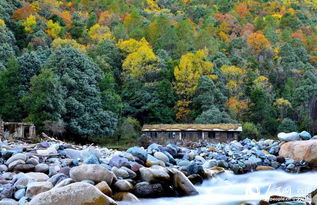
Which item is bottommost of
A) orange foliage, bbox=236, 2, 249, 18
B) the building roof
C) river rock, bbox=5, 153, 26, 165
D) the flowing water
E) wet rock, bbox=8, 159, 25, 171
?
the flowing water

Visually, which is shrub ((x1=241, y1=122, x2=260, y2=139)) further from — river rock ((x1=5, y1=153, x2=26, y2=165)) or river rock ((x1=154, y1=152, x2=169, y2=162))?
river rock ((x1=5, y1=153, x2=26, y2=165))

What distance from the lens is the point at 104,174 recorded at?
8539mm

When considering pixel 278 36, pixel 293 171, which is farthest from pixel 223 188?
pixel 278 36

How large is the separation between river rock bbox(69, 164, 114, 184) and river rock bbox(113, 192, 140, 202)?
0.30 meters

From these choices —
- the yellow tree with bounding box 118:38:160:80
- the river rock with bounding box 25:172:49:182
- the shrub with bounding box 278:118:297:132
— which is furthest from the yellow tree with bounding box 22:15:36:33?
the river rock with bounding box 25:172:49:182

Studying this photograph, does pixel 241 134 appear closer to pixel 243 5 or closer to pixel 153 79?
pixel 153 79

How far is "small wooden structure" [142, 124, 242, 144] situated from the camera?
35875 mm

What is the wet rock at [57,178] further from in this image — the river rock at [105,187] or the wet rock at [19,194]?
the river rock at [105,187]

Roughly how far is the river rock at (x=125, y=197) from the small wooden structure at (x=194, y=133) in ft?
87.5

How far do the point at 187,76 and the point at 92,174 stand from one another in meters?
37.9

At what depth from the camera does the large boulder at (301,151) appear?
12.6 m

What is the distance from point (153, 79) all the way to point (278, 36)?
31.9 m

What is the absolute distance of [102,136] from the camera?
3812cm

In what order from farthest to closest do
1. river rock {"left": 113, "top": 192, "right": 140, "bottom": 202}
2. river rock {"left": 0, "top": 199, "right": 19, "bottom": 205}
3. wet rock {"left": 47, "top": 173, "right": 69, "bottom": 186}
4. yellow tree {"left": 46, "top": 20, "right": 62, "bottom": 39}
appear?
yellow tree {"left": 46, "top": 20, "right": 62, "bottom": 39}, wet rock {"left": 47, "top": 173, "right": 69, "bottom": 186}, river rock {"left": 113, "top": 192, "right": 140, "bottom": 202}, river rock {"left": 0, "top": 199, "right": 19, "bottom": 205}
